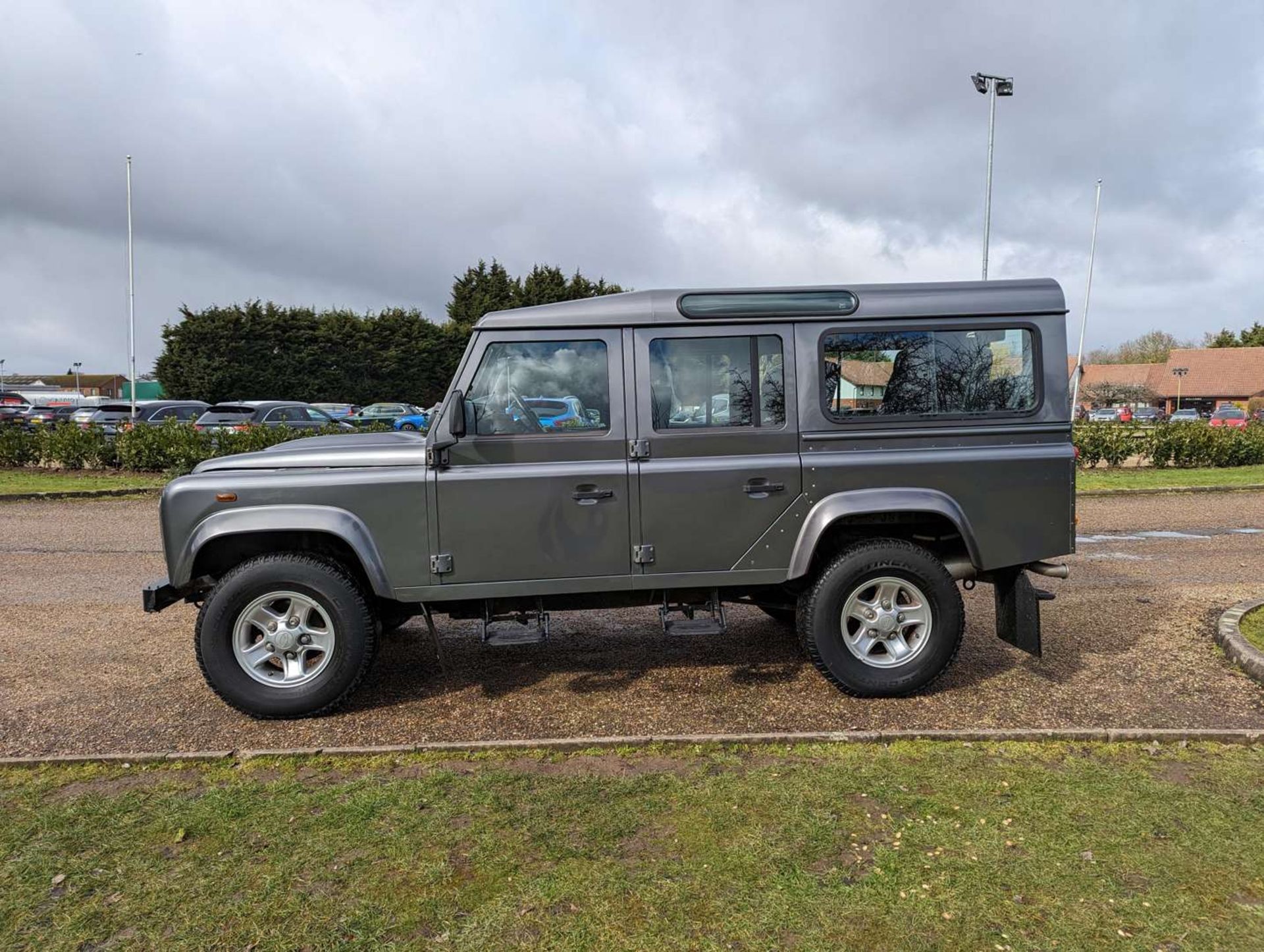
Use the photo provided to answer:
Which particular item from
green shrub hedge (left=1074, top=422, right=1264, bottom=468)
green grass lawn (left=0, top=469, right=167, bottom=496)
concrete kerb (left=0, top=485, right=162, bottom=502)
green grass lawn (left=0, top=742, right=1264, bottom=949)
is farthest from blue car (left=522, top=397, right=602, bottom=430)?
green shrub hedge (left=1074, top=422, right=1264, bottom=468)

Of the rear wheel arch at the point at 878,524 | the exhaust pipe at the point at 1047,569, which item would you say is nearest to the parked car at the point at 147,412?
the rear wheel arch at the point at 878,524

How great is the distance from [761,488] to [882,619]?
104 cm

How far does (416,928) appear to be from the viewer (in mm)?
2818

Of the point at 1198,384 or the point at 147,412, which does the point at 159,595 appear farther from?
the point at 1198,384

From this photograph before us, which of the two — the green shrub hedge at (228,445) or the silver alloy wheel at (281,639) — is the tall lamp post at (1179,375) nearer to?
the green shrub hedge at (228,445)

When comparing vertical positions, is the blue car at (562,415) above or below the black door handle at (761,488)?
above

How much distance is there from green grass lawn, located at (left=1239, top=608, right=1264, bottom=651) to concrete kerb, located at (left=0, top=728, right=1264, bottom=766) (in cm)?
165

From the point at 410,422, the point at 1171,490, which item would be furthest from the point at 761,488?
the point at 410,422

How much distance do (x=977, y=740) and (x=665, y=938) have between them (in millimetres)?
2265

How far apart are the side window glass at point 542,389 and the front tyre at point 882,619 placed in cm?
160

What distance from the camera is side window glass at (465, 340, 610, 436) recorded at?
15.8 ft

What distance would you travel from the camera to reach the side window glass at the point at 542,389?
480 cm

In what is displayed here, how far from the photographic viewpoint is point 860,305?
4.95 meters

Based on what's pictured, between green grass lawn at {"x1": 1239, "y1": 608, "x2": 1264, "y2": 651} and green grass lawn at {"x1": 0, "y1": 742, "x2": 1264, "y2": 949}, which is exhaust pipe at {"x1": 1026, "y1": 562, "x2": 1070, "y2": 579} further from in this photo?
green grass lawn at {"x1": 1239, "y1": 608, "x2": 1264, "y2": 651}
